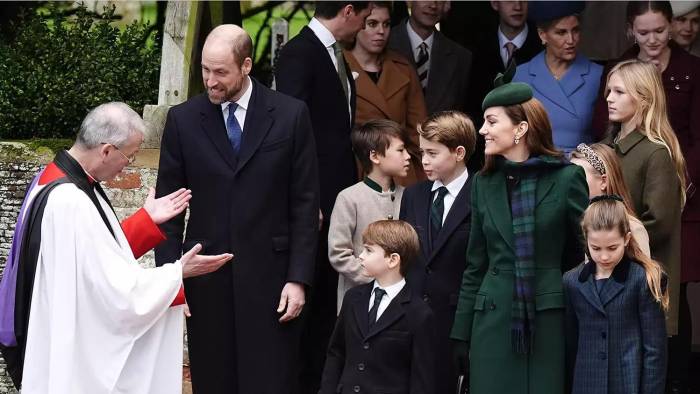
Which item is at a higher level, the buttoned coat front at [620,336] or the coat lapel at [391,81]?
the coat lapel at [391,81]

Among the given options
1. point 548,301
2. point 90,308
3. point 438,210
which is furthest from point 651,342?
point 90,308

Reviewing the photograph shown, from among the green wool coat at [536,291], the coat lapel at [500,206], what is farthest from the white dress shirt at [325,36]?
the green wool coat at [536,291]

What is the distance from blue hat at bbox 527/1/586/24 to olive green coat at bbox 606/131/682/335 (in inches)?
49.7

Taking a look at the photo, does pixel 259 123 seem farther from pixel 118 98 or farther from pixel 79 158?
pixel 118 98

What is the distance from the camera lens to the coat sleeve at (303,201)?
24.5 ft

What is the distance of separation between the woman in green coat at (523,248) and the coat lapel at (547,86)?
61.2 inches

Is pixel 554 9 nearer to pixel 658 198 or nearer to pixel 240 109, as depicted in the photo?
pixel 658 198

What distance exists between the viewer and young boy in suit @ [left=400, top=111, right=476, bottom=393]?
7.46 m

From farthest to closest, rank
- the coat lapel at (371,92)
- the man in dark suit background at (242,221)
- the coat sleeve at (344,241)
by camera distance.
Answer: the coat lapel at (371,92) → the coat sleeve at (344,241) → the man in dark suit background at (242,221)

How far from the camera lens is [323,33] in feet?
27.5

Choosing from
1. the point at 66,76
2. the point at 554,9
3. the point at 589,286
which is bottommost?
the point at 589,286

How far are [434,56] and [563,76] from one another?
98 cm

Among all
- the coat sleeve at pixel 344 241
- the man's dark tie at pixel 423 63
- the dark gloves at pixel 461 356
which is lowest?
the dark gloves at pixel 461 356

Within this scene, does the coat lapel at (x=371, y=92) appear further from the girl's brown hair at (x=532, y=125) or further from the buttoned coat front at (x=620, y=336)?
the buttoned coat front at (x=620, y=336)
